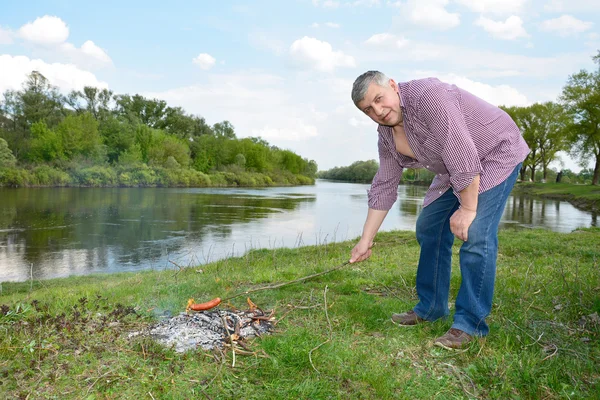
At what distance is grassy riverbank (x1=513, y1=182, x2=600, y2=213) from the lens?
32062mm

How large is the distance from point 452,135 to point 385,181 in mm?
878

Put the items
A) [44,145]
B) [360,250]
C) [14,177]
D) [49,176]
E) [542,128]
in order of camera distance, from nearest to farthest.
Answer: [360,250], [14,177], [49,176], [44,145], [542,128]

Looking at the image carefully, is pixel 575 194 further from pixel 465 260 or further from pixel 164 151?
pixel 164 151

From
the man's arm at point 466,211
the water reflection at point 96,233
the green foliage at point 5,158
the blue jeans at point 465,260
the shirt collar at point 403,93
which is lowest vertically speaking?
the water reflection at point 96,233

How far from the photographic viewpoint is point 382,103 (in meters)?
2.58

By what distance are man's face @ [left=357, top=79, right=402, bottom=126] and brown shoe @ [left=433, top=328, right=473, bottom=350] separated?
144 centimetres

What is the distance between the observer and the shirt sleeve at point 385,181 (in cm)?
325

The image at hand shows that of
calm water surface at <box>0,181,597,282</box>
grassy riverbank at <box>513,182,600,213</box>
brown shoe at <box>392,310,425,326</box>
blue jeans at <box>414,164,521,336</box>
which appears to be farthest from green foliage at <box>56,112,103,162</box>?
blue jeans at <box>414,164,521,336</box>

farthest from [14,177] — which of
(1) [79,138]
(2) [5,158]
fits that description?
(1) [79,138]

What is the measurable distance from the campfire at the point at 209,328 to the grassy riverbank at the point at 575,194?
32.5 metres

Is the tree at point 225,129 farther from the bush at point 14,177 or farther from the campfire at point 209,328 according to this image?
the campfire at point 209,328

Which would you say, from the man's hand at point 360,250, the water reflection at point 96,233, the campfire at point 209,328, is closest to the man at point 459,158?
the man's hand at point 360,250

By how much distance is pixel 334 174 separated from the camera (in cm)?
15025

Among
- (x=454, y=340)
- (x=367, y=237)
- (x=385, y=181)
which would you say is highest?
(x=385, y=181)
